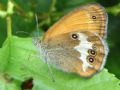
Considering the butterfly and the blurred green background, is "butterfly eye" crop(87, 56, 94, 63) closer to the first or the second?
the butterfly

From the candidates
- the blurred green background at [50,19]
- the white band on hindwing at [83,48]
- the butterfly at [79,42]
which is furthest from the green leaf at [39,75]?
the blurred green background at [50,19]

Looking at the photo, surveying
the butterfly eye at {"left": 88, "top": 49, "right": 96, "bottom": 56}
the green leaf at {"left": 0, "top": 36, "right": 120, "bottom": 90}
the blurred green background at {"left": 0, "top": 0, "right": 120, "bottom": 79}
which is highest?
the blurred green background at {"left": 0, "top": 0, "right": 120, "bottom": 79}

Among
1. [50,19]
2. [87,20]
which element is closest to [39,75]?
[87,20]

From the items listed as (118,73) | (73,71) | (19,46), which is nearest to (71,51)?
(73,71)

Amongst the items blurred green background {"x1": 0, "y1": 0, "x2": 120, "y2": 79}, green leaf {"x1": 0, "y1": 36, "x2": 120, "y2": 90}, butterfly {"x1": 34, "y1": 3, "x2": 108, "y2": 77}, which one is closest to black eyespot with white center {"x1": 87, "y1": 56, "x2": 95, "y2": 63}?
butterfly {"x1": 34, "y1": 3, "x2": 108, "y2": 77}

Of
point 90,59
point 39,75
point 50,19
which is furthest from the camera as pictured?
point 50,19

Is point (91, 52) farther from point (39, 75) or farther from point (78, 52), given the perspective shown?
point (39, 75)
